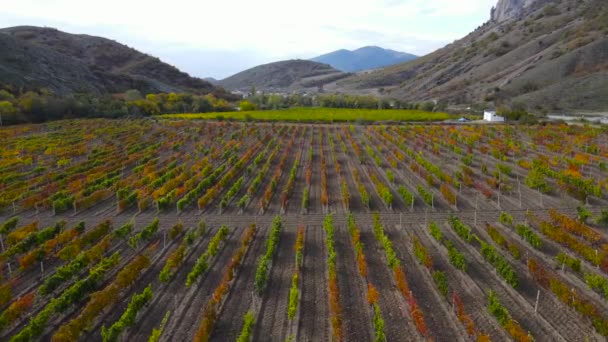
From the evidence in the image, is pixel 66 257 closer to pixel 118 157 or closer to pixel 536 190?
pixel 118 157

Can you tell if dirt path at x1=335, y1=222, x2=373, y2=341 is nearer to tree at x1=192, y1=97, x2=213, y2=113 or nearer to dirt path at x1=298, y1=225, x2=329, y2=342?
dirt path at x1=298, y1=225, x2=329, y2=342

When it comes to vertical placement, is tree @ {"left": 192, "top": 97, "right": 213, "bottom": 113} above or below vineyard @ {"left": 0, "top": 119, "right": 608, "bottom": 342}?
above

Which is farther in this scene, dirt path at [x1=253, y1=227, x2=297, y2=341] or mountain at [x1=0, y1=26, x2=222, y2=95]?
mountain at [x1=0, y1=26, x2=222, y2=95]

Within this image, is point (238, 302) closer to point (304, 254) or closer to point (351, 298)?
point (351, 298)

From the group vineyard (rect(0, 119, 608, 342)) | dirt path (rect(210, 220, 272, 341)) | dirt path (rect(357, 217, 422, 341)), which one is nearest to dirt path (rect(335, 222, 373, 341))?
vineyard (rect(0, 119, 608, 342))

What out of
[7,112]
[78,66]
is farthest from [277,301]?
[78,66]

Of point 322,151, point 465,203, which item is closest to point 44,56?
point 322,151

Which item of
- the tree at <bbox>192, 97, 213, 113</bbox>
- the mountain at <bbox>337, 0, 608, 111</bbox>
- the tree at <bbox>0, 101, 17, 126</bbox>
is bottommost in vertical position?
the tree at <bbox>0, 101, 17, 126</bbox>
